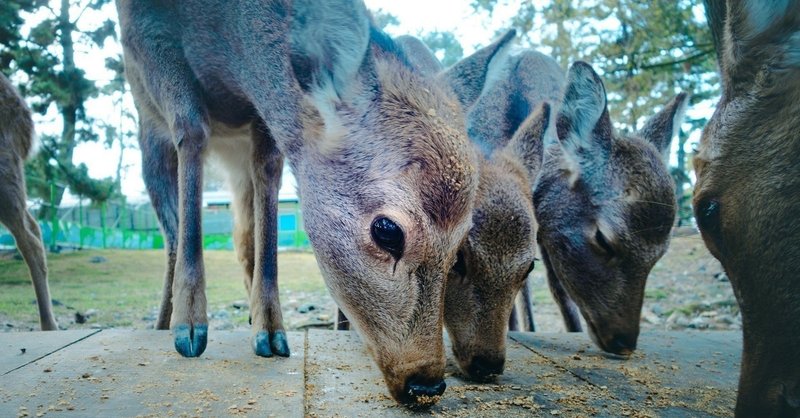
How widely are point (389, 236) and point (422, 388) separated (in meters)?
0.48

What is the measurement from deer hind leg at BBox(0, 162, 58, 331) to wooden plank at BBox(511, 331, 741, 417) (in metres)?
2.99

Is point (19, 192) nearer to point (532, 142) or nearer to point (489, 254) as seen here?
point (489, 254)

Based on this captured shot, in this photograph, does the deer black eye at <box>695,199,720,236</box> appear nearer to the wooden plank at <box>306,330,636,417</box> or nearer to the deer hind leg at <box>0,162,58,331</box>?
the wooden plank at <box>306,330,636,417</box>

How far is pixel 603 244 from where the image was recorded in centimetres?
321

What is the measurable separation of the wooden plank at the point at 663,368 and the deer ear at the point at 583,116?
43.6 inches

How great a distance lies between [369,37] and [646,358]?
83.4 inches

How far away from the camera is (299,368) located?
248cm

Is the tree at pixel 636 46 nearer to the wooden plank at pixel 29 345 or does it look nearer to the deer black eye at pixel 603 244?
the deer black eye at pixel 603 244

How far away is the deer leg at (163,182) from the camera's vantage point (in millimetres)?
3590

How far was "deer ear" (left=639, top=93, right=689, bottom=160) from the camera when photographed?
144 inches

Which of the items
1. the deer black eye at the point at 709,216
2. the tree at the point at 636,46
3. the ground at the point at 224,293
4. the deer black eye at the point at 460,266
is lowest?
the ground at the point at 224,293

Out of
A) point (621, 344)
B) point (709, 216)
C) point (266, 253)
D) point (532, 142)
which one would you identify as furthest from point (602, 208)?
point (266, 253)

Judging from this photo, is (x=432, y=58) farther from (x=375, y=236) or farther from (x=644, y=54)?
(x=375, y=236)

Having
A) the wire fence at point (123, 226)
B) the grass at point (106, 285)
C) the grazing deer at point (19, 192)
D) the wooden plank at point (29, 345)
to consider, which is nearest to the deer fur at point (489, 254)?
the wooden plank at point (29, 345)
